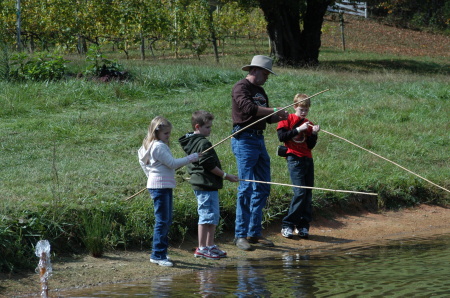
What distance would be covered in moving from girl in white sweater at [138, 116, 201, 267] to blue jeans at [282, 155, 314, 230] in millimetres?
1558

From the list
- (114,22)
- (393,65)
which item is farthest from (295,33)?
(114,22)

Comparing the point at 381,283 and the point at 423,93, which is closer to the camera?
the point at 381,283

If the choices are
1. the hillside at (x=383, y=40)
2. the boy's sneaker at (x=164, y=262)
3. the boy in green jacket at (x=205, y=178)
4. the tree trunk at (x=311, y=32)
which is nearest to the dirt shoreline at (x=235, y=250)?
the boy's sneaker at (x=164, y=262)

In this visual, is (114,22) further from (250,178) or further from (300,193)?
(250,178)

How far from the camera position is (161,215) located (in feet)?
20.2

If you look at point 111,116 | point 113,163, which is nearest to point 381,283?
point 113,163

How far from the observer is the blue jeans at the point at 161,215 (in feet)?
20.1

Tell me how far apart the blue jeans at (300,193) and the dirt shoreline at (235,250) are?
0.22 m

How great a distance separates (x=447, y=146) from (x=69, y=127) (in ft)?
21.6

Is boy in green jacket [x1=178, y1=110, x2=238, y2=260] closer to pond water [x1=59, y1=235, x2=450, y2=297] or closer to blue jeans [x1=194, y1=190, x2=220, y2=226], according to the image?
blue jeans [x1=194, y1=190, x2=220, y2=226]

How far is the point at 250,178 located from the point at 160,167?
3.81 feet

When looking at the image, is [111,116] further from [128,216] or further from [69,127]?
[128,216]

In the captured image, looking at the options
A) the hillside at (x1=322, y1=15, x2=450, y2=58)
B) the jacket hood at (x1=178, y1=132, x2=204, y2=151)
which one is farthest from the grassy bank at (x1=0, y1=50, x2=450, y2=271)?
the hillside at (x1=322, y1=15, x2=450, y2=58)

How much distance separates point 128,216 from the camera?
6.89 m
